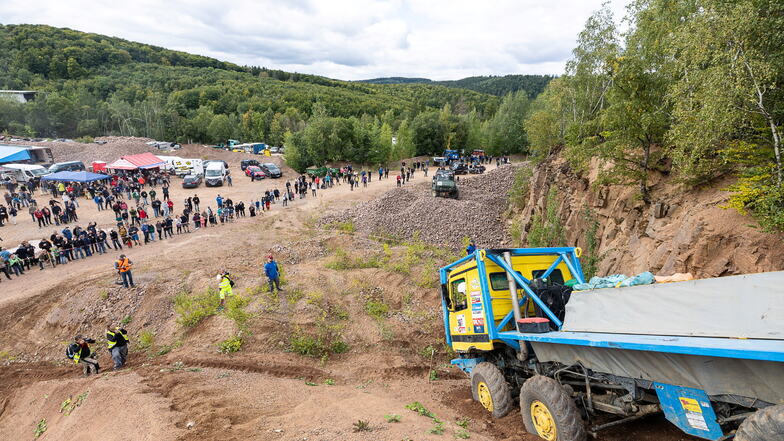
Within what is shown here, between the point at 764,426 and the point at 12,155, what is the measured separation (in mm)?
58490

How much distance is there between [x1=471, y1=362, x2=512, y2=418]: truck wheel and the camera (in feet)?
23.2

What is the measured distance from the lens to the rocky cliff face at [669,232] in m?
8.41

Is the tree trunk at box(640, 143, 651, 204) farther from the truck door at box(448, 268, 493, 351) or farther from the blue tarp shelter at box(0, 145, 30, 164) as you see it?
the blue tarp shelter at box(0, 145, 30, 164)

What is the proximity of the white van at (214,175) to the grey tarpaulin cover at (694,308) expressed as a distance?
37560mm

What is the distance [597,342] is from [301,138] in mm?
48106

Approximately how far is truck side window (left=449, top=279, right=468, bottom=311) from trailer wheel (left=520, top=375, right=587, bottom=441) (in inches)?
88.0

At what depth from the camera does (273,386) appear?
8977mm

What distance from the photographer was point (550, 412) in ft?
18.7

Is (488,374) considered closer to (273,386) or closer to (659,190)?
(273,386)

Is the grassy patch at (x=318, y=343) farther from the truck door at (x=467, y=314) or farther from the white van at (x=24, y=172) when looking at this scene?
the white van at (x=24, y=172)

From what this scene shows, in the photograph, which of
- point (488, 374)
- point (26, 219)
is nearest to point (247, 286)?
point (488, 374)

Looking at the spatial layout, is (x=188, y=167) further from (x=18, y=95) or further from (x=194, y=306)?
(x=18, y=95)

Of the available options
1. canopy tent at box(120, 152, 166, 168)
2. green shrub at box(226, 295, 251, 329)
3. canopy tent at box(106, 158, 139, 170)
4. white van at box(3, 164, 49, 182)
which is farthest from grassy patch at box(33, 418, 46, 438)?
white van at box(3, 164, 49, 182)

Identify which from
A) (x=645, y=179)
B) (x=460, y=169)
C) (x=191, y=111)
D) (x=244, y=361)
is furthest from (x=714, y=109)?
(x=191, y=111)
